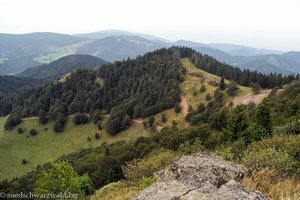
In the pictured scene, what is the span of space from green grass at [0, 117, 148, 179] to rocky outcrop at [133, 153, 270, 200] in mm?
136611

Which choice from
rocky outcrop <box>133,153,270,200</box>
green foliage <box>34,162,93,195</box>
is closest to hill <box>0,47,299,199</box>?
green foliage <box>34,162,93,195</box>

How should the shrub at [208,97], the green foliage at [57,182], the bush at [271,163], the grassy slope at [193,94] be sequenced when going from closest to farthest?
1. the bush at [271,163]
2. the green foliage at [57,182]
3. the grassy slope at [193,94]
4. the shrub at [208,97]

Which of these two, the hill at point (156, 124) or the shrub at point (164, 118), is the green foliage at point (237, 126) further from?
the shrub at point (164, 118)

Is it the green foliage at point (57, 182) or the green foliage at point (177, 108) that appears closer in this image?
the green foliage at point (57, 182)

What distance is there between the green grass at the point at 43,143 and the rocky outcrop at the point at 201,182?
13661 cm

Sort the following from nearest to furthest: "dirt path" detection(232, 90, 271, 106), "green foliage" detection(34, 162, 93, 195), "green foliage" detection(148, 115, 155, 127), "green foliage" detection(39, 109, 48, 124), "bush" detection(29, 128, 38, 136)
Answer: "green foliage" detection(34, 162, 93, 195)
"dirt path" detection(232, 90, 271, 106)
"green foliage" detection(148, 115, 155, 127)
"bush" detection(29, 128, 38, 136)
"green foliage" detection(39, 109, 48, 124)

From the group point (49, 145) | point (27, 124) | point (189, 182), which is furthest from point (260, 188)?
point (27, 124)

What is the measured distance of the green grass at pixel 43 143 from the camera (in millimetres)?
150125

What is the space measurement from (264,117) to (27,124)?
16028cm

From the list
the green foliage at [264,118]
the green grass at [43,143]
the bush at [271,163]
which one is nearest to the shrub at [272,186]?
the bush at [271,163]

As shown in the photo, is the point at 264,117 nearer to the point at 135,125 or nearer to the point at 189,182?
the point at 189,182

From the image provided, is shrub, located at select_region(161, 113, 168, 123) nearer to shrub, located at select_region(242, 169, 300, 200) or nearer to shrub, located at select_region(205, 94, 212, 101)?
shrub, located at select_region(205, 94, 212, 101)

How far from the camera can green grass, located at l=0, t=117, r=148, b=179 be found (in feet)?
493

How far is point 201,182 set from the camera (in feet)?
52.6
